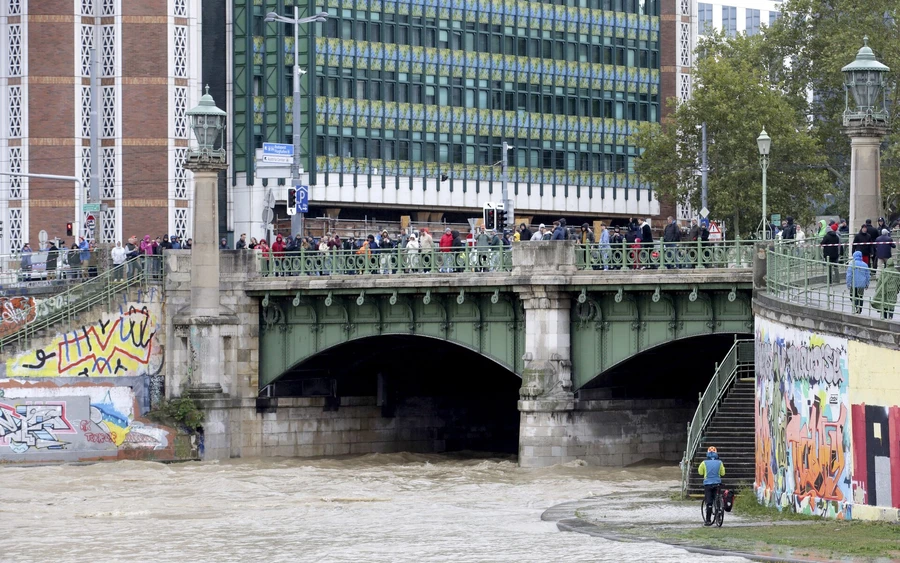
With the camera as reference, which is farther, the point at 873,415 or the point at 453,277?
the point at 453,277

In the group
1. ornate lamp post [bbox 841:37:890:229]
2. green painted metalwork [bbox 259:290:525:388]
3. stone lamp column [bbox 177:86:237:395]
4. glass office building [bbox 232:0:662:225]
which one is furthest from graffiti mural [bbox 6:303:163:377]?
glass office building [bbox 232:0:662:225]

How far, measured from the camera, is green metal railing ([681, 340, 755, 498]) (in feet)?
134

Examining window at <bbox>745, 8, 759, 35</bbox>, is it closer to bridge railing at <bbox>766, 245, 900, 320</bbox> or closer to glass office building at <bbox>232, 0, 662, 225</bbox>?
glass office building at <bbox>232, 0, 662, 225</bbox>

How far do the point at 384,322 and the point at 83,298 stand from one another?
8.91 meters

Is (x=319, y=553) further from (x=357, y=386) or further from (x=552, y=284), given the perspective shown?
(x=357, y=386)

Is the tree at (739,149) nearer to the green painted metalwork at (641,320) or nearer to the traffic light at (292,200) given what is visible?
the traffic light at (292,200)

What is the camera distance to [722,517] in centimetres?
3434

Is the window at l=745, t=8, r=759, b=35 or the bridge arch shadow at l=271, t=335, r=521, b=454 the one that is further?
the window at l=745, t=8, r=759, b=35

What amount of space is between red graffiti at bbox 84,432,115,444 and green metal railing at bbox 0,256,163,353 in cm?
308

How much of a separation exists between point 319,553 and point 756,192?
51.6 metres

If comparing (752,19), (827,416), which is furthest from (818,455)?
(752,19)

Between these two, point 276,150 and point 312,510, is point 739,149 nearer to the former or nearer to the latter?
point 276,150

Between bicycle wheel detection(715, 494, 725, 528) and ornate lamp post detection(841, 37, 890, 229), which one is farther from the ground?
ornate lamp post detection(841, 37, 890, 229)

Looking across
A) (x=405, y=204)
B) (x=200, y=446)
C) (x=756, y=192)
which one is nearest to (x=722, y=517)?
(x=200, y=446)
